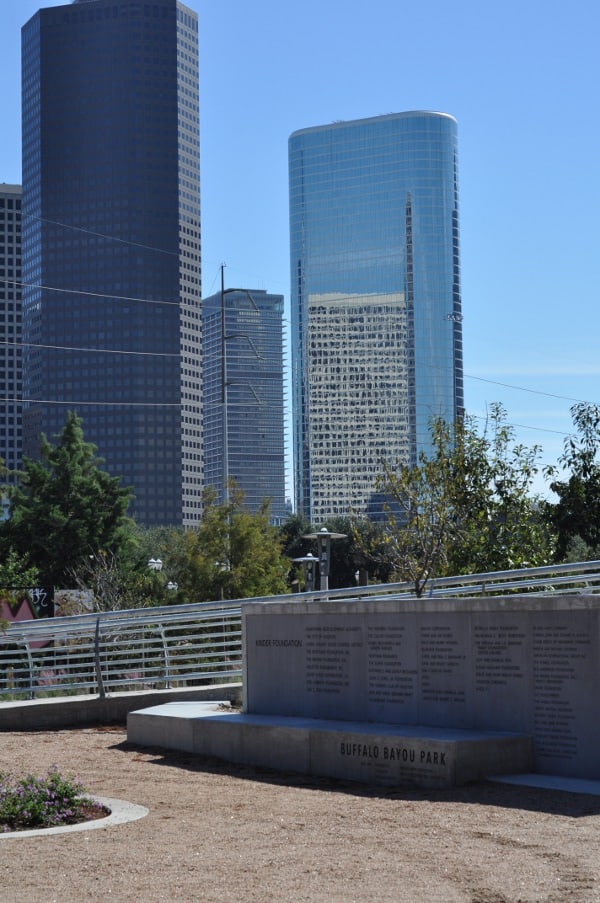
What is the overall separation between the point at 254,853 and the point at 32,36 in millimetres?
206191

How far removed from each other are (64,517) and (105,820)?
37.3 metres


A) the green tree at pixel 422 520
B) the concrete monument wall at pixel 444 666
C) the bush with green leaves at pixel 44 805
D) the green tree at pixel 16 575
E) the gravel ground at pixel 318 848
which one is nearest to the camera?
the gravel ground at pixel 318 848

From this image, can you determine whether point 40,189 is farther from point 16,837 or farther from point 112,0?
point 16,837

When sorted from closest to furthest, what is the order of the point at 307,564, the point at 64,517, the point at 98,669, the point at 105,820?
the point at 105,820
the point at 98,669
the point at 307,564
the point at 64,517

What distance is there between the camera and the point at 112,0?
196 m

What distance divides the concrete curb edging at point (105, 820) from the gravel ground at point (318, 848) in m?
0.11

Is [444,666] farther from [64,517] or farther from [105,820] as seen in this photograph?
[64,517]

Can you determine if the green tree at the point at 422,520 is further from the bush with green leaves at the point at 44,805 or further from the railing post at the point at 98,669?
the bush with green leaves at the point at 44,805

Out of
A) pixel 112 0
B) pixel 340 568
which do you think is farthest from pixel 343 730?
pixel 112 0

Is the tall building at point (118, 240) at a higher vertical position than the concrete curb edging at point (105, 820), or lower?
higher

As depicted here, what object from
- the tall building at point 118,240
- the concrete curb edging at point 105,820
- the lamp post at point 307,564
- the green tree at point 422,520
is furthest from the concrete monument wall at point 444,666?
the tall building at point 118,240

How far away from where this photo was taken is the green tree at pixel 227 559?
115ft

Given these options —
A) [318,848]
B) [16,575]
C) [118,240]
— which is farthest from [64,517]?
[118,240]

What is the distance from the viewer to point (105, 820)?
9016mm
